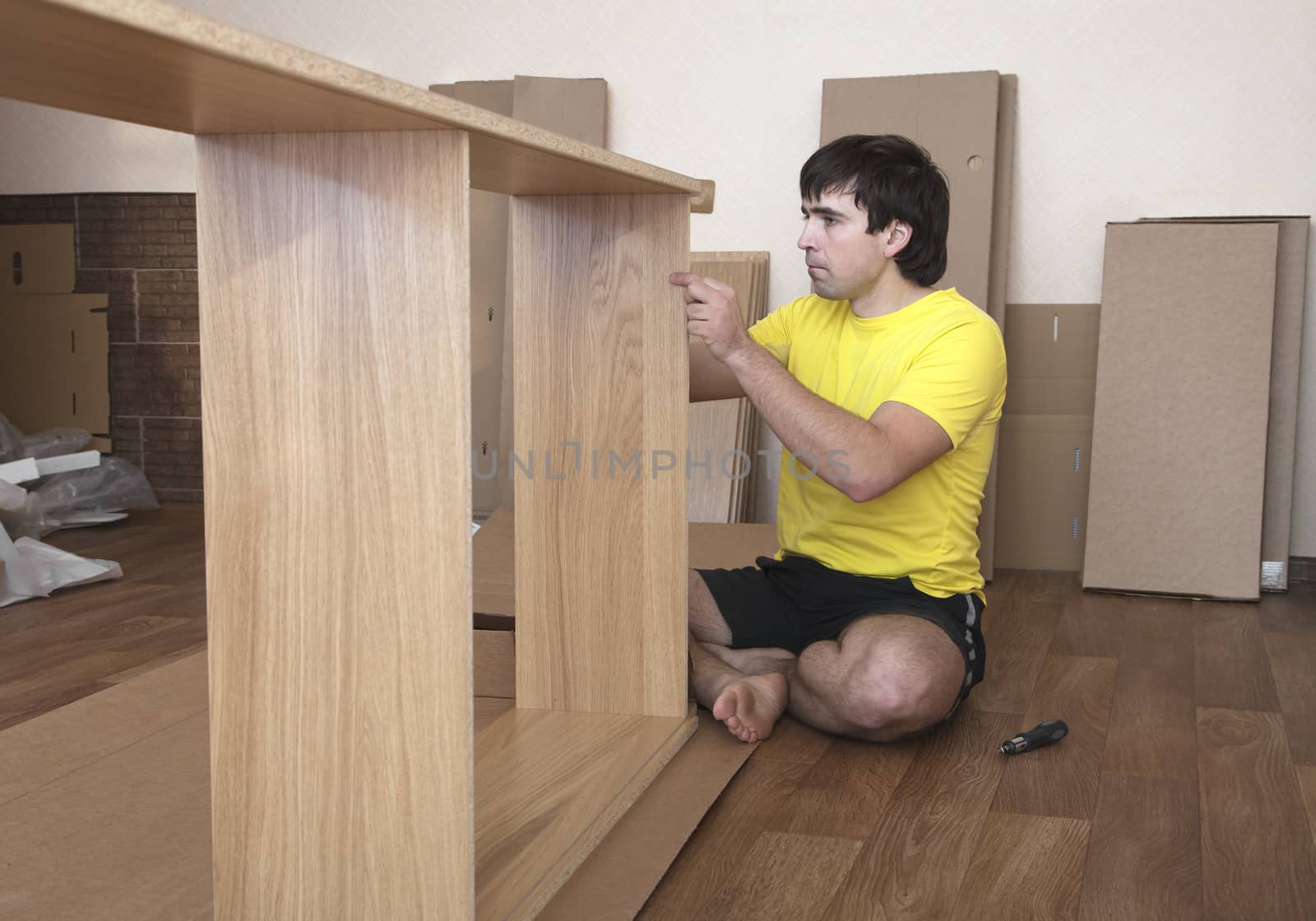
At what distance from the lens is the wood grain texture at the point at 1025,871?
5.18 ft

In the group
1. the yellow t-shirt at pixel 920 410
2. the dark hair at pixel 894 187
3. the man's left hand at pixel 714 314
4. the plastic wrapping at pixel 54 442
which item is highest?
the dark hair at pixel 894 187

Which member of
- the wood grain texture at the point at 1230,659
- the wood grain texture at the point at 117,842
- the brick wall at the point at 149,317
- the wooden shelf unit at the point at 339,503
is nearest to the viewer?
the wooden shelf unit at the point at 339,503

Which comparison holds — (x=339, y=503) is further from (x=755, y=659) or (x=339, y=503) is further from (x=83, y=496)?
(x=83, y=496)

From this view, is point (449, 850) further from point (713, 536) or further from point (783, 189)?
point (783, 189)

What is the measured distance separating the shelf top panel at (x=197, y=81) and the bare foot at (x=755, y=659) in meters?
1.24

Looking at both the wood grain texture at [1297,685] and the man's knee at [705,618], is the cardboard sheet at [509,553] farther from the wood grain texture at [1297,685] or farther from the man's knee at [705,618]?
the wood grain texture at [1297,685]

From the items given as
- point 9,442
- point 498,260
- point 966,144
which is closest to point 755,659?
point 966,144

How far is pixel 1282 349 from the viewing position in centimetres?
353

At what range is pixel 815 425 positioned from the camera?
82.0 inches

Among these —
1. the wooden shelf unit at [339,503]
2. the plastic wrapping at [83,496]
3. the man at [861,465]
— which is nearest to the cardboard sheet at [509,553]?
the man at [861,465]

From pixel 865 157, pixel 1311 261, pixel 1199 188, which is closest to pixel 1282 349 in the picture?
pixel 1311 261

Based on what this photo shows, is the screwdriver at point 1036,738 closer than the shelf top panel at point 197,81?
No

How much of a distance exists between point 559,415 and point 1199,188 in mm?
2446

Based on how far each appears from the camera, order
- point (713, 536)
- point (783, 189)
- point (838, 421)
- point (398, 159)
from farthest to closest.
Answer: point (783, 189)
point (713, 536)
point (838, 421)
point (398, 159)
